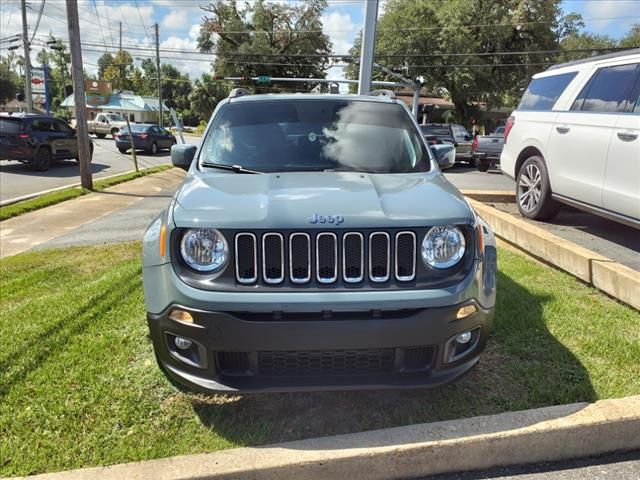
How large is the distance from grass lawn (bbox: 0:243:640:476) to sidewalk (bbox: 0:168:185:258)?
170 inches

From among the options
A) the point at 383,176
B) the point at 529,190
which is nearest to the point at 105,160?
the point at 529,190

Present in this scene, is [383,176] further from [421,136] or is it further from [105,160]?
[105,160]

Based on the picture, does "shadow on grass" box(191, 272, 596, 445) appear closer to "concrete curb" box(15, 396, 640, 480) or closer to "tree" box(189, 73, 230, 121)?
"concrete curb" box(15, 396, 640, 480)

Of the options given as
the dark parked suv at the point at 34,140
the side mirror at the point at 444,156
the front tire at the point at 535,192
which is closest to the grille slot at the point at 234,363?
the side mirror at the point at 444,156

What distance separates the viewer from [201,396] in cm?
316

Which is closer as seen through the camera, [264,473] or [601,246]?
[264,473]

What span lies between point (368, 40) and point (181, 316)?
10.2 meters

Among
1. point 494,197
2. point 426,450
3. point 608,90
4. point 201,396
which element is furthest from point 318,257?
point 494,197

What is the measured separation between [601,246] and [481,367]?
3.13 m

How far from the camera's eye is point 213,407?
10.0 feet

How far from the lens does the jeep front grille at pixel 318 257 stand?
2629 mm

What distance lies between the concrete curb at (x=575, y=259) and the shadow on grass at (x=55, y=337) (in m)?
4.00

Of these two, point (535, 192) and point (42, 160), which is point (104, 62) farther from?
point (535, 192)

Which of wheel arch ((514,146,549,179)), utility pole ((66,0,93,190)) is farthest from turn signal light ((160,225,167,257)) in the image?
utility pole ((66,0,93,190))
